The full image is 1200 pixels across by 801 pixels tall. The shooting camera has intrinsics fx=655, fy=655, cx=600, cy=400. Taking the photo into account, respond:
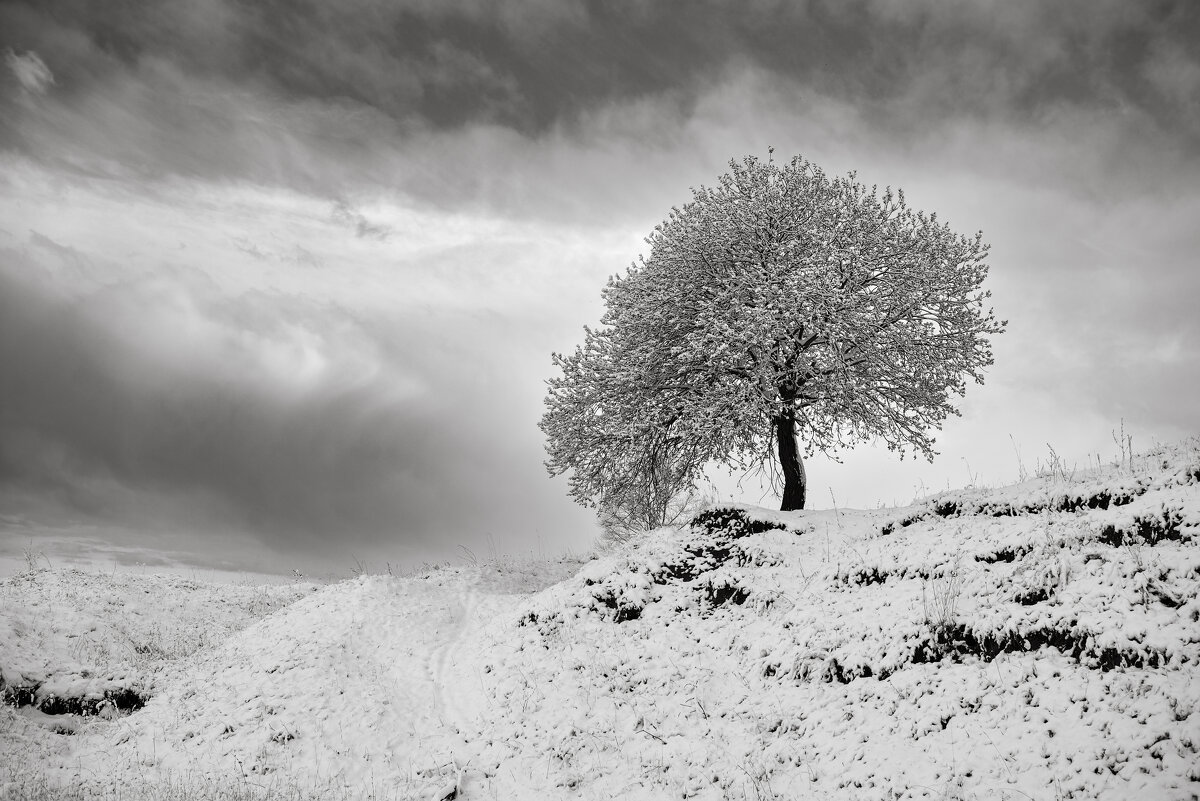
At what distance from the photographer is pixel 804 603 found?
1335 centimetres

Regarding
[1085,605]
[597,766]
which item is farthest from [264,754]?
[1085,605]

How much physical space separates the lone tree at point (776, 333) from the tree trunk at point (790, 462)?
0.16ft

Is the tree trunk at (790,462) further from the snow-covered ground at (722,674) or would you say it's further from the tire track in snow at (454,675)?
the tire track in snow at (454,675)

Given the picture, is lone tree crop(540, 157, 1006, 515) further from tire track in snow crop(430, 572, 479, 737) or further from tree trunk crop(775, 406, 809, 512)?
tire track in snow crop(430, 572, 479, 737)

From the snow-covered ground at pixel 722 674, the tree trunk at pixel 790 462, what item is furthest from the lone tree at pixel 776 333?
the snow-covered ground at pixel 722 674

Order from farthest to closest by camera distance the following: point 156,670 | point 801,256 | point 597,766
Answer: point 801,256, point 156,670, point 597,766

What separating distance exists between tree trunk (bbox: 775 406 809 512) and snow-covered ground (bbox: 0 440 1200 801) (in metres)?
3.34

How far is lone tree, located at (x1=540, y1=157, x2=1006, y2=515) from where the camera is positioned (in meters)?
20.2

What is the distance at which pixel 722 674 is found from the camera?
12.3 m

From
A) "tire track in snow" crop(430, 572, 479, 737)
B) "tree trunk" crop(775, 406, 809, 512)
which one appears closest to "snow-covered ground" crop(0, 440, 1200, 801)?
"tire track in snow" crop(430, 572, 479, 737)

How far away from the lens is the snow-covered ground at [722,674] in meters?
8.18

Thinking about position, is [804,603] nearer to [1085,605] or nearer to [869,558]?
[869,558]

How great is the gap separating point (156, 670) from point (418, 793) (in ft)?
37.7

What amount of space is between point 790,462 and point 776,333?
490 centimetres
